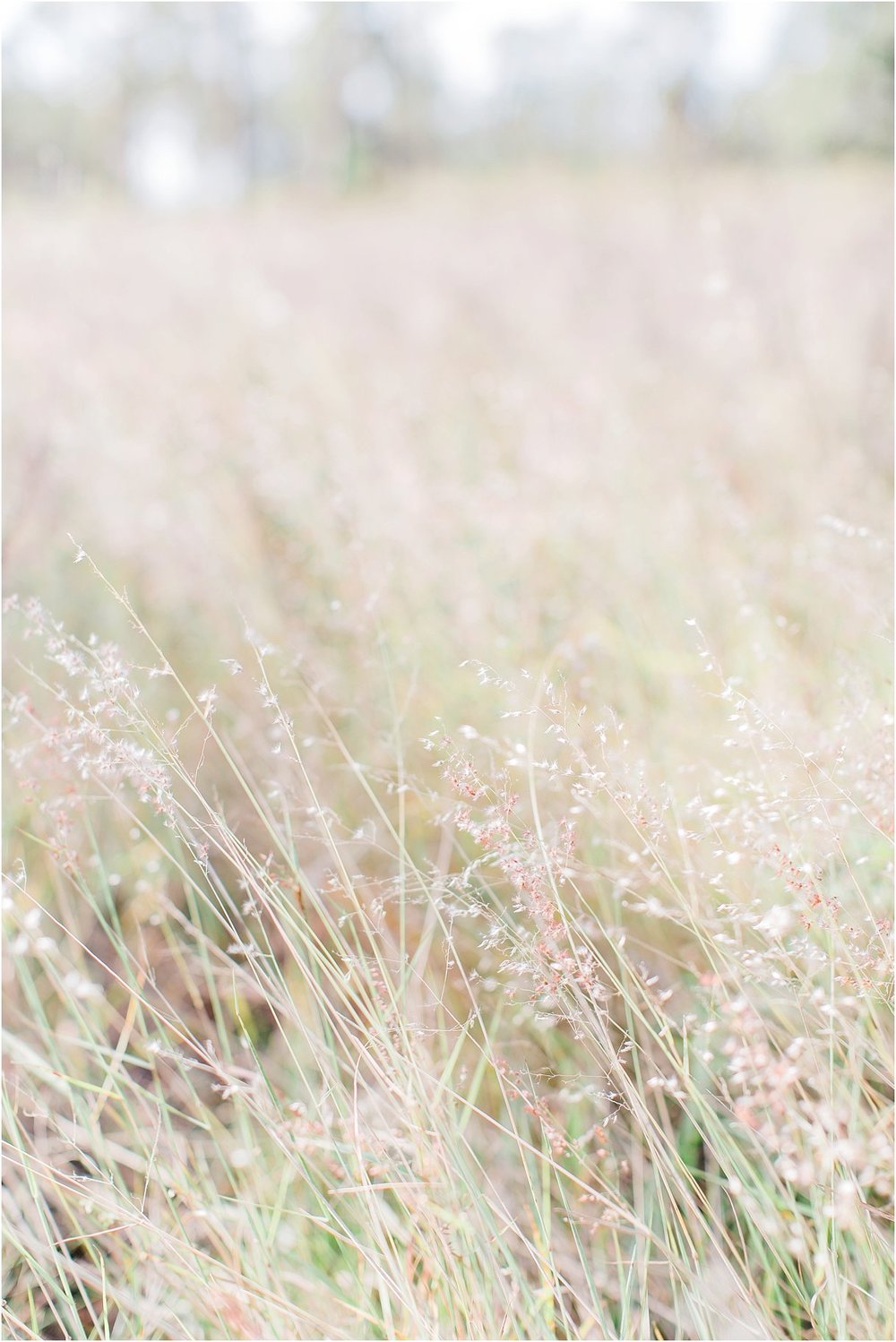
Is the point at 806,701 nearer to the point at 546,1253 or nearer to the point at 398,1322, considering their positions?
the point at 546,1253

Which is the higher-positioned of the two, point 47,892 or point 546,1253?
point 546,1253

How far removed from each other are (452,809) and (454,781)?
20.8 inches

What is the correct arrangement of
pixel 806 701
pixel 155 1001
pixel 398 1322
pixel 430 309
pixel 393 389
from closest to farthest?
pixel 398 1322 < pixel 155 1001 < pixel 806 701 < pixel 393 389 < pixel 430 309

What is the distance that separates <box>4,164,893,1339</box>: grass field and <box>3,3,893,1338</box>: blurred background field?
2 cm

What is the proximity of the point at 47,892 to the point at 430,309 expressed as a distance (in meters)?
3.92

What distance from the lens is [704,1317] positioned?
99 centimetres

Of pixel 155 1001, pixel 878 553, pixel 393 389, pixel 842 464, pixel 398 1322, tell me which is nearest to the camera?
pixel 398 1322

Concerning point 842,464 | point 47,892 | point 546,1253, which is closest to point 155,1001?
point 47,892

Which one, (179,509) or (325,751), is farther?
(179,509)

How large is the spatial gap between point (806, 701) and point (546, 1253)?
110 cm

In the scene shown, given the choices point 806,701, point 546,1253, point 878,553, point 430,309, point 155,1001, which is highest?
point 430,309

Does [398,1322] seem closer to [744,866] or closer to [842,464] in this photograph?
[744,866]

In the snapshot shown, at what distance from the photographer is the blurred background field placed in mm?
944

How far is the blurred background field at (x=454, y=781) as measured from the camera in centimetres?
94
